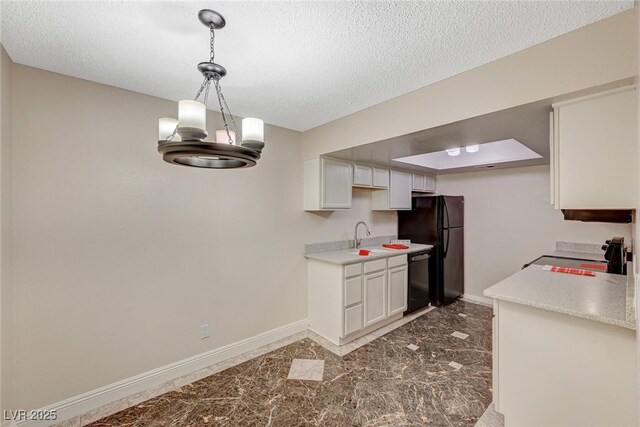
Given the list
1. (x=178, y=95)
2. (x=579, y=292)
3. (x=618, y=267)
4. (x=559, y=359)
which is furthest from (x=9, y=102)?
(x=618, y=267)

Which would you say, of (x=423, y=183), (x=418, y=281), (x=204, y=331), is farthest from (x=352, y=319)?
(x=423, y=183)

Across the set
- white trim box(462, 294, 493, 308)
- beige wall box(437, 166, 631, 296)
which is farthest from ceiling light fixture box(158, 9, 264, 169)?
white trim box(462, 294, 493, 308)

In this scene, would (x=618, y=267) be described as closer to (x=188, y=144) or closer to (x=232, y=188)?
(x=188, y=144)

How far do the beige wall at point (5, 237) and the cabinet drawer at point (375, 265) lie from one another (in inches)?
111

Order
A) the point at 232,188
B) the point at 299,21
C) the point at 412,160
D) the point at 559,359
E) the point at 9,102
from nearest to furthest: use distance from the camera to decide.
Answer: the point at 299,21
the point at 559,359
the point at 9,102
the point at 232,188
the point at 412,160

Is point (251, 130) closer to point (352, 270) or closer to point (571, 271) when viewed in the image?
point (352, 270)

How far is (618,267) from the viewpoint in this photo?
85.5 inches

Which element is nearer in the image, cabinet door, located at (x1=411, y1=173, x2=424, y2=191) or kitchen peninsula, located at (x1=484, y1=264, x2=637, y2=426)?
kitchen peninsula, located at (x1=484, y1=264, x2=637, y2=426)

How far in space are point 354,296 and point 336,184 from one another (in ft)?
4.34

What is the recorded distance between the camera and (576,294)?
5.52ft

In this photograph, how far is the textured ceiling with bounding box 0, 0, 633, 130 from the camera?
1286 mm

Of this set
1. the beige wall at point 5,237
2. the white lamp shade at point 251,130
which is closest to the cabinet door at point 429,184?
the white lamp shade at point 251,130

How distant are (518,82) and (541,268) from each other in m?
1.70

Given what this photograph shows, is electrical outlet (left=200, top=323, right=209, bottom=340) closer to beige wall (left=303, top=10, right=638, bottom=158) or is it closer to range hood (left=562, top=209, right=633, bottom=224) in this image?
beige wall (left=303, top=10, right=638, bottom=158)
